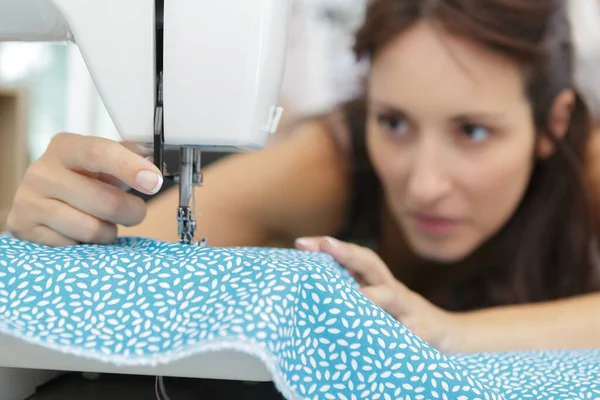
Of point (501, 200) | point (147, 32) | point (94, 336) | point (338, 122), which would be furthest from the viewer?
point (338, 122)

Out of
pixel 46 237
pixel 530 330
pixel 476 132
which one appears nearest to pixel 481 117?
pixel 476 132

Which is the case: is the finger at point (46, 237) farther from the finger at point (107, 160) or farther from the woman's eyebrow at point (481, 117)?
Answer: the woman's eyebrow at point (481, 117)

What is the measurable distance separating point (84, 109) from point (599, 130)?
1.40 meters

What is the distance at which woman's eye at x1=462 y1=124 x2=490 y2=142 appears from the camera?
1122 millimetres

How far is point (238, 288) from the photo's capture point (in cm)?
43

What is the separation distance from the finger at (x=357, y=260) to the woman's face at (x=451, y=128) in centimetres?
43

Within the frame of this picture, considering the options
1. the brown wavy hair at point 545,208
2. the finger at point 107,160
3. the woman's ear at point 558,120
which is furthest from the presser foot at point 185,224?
the woman's ear at point 558,120

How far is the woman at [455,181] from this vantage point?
109 centimetres

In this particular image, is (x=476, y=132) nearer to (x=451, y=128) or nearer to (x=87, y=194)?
(x=451, y=128)

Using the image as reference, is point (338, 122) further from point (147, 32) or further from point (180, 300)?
point (180, 300)

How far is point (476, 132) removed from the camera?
1.12m

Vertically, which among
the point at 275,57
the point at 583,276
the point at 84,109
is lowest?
the point at 583,276

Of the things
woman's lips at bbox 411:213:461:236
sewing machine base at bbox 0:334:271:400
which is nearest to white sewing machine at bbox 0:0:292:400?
sewing machine base at bbox 0:334:271:400

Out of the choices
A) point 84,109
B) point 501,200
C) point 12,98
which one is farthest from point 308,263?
point 12,98
